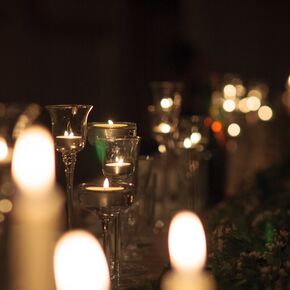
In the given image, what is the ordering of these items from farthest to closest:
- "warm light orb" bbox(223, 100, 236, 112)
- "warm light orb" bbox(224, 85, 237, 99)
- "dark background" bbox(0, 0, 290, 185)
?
"dark background" bbox(0, 0, 290, 185), "warm light orb" bbox(224, 85, 237, 99), "warm light orb" bbox(223, 100, 236, 112)

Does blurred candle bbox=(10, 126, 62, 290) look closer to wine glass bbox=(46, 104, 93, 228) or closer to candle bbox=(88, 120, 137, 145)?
wine glass bbox=(46, 104, 93, 228)

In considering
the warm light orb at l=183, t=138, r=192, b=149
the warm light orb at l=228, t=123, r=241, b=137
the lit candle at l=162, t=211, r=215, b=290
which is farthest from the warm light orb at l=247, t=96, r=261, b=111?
the lit candle at l=162, t=211, r=215, b=290

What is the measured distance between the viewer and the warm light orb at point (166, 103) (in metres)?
3.27

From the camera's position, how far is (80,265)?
1694mm

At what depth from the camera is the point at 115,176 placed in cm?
201

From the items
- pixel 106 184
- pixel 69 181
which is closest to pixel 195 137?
pixel 69 181

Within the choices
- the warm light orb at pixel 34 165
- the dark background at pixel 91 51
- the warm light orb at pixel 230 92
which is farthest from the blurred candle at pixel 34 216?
the dark background at pixel 91 51

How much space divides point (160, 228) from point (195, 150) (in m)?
0.37

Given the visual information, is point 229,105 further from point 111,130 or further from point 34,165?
point 111,130

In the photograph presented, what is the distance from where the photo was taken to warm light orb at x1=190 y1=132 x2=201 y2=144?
3.06m

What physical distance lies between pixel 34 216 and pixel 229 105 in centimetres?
265

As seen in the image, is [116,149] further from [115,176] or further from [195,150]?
[195,150]

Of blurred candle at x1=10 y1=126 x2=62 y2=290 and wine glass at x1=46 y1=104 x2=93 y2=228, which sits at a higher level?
wine glass at x1=46 y1=104 x2=93 y2=228

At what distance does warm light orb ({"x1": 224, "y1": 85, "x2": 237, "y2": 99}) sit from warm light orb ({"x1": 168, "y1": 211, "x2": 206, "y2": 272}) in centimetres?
374
